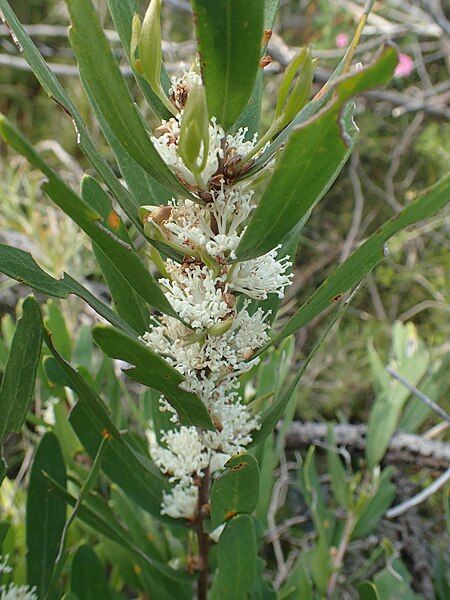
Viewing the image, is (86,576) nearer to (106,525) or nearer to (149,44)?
(106,525)

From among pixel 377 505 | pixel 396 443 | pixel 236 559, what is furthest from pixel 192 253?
pixel 396 443

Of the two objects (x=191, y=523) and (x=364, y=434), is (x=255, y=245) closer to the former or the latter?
(x=191, y=523)

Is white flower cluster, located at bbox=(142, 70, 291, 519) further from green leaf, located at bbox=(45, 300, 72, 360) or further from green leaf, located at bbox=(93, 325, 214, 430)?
green leaf, located at bbox=(45, 300, 72, 360)

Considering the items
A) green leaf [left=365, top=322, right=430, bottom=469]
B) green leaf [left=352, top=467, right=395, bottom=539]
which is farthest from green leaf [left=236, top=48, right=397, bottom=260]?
green leaf [left=365, top=322, right=430, bottom=469]

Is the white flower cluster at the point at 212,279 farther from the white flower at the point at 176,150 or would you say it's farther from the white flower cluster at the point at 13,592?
the white flower cluster at the point at 13,592

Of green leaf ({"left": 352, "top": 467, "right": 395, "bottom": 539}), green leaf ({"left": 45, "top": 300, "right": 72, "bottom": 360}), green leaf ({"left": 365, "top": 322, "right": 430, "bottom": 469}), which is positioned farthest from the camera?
green leaf ({"left": 365, "top": 322, "right": 430, "bottom": 469})

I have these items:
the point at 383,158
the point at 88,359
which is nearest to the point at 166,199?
the point at 88,359
